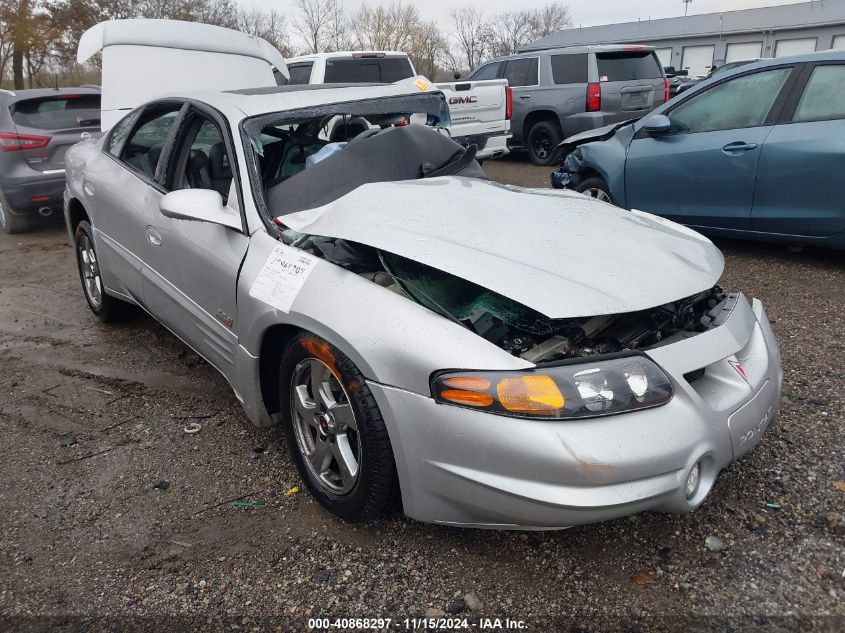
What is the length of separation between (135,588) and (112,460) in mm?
926

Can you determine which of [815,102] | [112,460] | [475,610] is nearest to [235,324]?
[112,460]

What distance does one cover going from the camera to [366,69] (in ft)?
30.2

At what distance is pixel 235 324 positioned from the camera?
2809mm

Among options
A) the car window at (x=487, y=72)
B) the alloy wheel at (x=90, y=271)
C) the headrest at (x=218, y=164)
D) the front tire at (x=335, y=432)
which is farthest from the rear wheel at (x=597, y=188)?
the car window at (x=487, y=72)

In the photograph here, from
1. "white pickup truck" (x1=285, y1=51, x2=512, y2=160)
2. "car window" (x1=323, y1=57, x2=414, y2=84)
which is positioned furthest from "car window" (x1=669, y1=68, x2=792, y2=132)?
"car window" (x1=323, y1=57, x2=414, y2=84)

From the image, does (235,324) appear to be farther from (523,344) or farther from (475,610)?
(475,610)

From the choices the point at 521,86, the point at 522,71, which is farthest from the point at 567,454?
the point at 522,71

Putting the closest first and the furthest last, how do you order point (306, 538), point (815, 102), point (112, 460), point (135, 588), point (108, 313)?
point (135, 588), point (306, 538), point (112, 460), point (108, 313), point (815, 102)

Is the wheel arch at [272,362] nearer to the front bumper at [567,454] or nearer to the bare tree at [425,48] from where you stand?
the front bumper at [567,454]

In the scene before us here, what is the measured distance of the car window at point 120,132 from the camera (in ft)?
13.2

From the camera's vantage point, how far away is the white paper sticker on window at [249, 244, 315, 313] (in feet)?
8.13

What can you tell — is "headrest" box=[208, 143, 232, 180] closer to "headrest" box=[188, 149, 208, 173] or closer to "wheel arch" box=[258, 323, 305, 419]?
"headrest" box=[188, 149, 208, 173]

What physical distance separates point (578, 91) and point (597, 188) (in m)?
4.95

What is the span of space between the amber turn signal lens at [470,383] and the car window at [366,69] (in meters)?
7.48
